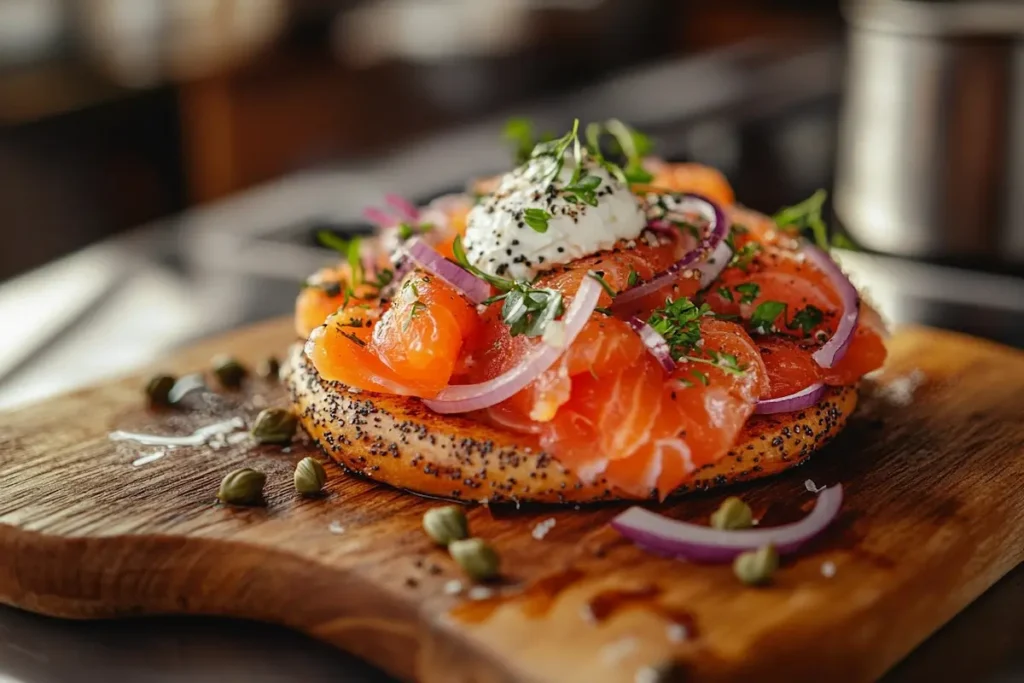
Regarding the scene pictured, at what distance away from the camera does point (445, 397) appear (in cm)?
274

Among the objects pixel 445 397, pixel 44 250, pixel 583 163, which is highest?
pixel 583 163

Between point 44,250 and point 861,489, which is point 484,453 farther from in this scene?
point 44,250

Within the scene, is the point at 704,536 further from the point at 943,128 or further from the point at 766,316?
the point at 943,128

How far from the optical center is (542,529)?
8.29ft

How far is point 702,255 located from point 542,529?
87 cm

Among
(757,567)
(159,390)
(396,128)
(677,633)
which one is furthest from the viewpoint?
(396,128)

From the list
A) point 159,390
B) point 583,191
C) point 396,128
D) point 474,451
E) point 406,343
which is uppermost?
point 583,191

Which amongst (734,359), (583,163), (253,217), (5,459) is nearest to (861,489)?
(734,359)

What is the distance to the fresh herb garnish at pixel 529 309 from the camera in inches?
104

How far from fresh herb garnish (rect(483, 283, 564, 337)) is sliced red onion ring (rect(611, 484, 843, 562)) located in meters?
0.45

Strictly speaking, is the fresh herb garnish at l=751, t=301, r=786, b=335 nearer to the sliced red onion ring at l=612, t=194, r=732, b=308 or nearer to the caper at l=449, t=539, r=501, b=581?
the sliced red onion ring at l=612, t=194, r=732, b=308

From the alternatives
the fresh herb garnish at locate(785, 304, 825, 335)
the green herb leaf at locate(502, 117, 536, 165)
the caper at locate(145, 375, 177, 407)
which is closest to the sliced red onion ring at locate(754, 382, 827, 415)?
the fresh herb garnish at locate(785, 304, 825, 335)

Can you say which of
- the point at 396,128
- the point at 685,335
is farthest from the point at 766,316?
the point at 396,128

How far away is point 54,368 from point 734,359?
2.30 meters
